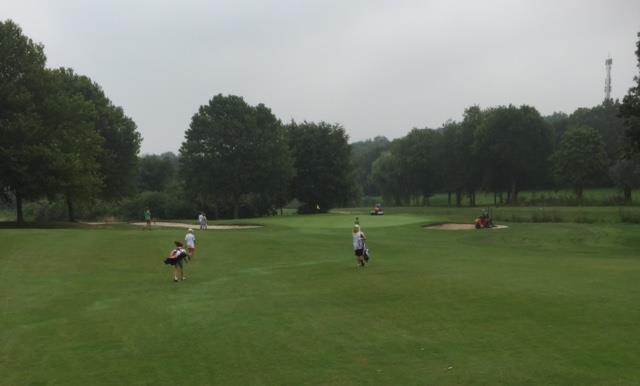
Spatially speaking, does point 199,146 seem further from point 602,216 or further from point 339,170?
point 602,216

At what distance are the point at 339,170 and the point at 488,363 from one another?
8614 cm

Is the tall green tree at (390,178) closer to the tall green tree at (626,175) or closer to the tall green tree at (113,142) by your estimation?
the tall green tree at (626,175)

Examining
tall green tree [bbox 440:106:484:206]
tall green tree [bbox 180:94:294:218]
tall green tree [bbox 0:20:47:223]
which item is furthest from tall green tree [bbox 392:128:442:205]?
tall green tree [bbox 0:20:47:223]

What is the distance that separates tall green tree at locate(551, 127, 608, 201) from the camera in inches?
3752

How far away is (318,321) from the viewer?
15.3 m

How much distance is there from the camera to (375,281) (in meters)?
21.8

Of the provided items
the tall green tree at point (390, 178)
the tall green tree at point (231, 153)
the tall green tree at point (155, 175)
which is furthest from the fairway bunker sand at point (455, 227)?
the tall green tree at point (155, 175)

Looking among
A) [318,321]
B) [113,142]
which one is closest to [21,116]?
[113,142]

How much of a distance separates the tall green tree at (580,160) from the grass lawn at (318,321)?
72517 mm

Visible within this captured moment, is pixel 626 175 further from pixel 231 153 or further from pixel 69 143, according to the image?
pixel 69 143

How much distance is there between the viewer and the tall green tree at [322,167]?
96.6 meters

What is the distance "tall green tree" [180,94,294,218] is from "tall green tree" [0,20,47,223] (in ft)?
103

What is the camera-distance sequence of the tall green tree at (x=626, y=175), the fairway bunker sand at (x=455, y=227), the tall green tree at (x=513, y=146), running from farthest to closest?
the tall green tree at (x=513, y=146)
the tall green tree at (x=626, y=175)
the fairway bunker sand at (x=455, y=227)

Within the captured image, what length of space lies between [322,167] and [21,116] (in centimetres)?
5246
